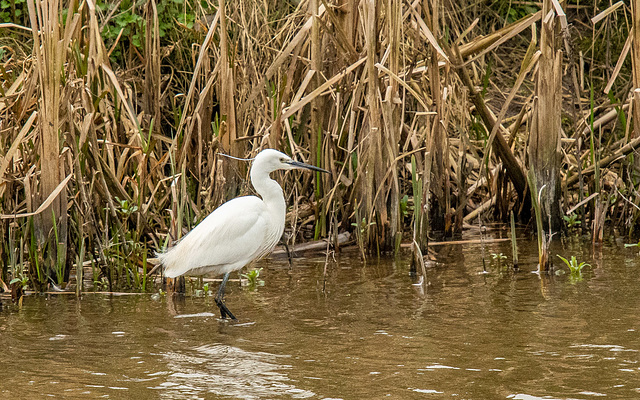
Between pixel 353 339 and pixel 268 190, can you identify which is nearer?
pixel 353 339

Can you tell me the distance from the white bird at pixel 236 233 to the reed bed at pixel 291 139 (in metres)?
0.23

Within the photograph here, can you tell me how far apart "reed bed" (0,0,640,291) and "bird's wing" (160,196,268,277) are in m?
0.21

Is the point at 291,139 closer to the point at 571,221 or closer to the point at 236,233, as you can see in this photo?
the point at 236,233

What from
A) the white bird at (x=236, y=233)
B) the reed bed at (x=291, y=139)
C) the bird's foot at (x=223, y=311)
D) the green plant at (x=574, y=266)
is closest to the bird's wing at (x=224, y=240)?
the white bird at (x=236, y=233)

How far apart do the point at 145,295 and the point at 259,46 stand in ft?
8.47

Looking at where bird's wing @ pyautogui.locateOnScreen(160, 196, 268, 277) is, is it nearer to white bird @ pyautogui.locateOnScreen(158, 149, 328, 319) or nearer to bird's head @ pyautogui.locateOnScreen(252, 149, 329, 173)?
white bird @ pyautogui.locateOnScreen(158, 149, 328, 319)

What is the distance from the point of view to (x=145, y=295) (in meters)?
5.62

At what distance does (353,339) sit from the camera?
176 inches

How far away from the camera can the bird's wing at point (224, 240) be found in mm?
5300

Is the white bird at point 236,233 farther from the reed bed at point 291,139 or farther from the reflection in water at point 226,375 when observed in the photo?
the reflection in water at point 226,375

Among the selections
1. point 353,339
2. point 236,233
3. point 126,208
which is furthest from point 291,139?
point 353,339

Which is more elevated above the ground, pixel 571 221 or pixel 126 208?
pixel 126 208

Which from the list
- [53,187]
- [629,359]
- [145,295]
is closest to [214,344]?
[145,295]

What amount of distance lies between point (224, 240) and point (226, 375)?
5.17 ft
